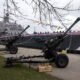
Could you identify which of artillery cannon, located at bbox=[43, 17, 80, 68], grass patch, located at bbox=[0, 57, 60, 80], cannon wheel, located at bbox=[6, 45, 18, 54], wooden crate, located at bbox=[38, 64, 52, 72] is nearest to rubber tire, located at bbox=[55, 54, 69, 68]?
artillery cannon, located at bbox=[43, 17, 80, 68]

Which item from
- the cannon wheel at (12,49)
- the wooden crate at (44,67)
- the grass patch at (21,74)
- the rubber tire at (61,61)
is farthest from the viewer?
the cannon wheel at (12,49)

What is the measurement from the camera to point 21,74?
47.4 ft

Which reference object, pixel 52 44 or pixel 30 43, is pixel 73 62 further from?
pixel 30 43

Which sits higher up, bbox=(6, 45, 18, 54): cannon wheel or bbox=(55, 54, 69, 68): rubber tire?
bbox=(55, 54, 69, 68): rubber tire

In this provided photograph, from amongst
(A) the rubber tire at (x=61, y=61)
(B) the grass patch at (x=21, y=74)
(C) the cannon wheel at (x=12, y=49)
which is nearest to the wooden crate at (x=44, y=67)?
(B) the grass patch at (x=21, y=74)

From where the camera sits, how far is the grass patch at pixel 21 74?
13.8 m

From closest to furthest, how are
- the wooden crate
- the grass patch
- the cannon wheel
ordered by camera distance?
the grass patch < the wooden crate < the cannon wheel

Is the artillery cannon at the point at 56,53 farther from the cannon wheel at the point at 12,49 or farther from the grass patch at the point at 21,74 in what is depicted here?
the cannon wheel at the point at 12,49

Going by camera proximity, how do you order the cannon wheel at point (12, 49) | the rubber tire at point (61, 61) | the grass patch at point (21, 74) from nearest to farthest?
1. the grass patch at point (21, 74)
2. the rubber tire at point (61, 61)
3. the cannon wheel at point (12, 49)

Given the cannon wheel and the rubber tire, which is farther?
the cannon wheel

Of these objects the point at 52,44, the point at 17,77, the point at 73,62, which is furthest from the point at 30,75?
the point at 73,62

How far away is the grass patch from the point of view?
1379cm

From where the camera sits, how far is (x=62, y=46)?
24.0 metres

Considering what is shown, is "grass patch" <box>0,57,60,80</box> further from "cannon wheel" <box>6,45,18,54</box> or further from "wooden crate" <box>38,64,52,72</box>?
"cannon wheel" <box>6,45,18,54</box>
